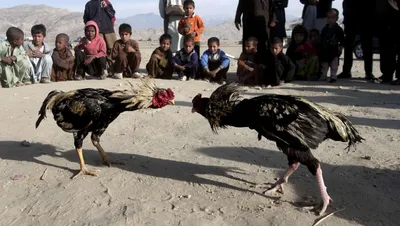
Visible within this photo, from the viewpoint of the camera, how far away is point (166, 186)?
156 inches

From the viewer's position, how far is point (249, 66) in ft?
28.8

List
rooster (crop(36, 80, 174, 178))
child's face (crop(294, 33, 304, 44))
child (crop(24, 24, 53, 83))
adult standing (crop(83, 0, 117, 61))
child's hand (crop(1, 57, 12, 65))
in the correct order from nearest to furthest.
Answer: rooster (crop(36, 80, 174, 178)), child's hand (crop(1, 57, 12, 65)), child (crop(24, 24, 53, 83)), child's face (crop(294, 33, 304, 44)), adult standing (crop(83, 0, 117, 61))

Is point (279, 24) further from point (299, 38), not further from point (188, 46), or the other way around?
point (188, 46)

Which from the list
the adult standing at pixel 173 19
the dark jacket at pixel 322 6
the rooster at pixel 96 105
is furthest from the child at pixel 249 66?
the rooster at pixel 96 105

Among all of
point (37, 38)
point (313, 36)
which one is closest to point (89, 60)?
point (37, 38)

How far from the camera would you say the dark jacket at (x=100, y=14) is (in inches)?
391

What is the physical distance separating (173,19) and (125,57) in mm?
1895

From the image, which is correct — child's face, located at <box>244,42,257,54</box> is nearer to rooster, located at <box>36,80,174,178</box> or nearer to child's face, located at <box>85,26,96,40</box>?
child's face, located at <box>85,26,96,40</box>

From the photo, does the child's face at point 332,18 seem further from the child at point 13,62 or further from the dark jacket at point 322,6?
the child at point 13,62

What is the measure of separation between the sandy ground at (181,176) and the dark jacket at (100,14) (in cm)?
416

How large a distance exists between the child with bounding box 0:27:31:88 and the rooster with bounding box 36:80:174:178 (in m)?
4.79

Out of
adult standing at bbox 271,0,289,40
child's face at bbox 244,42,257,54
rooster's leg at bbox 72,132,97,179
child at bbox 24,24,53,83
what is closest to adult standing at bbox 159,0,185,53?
child's face at bbox 244,42,257,54

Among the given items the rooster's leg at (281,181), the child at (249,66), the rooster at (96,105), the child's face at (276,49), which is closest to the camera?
the rooster's leg at (281,181)

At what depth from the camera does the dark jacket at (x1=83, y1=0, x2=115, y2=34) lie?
32.6 ft
